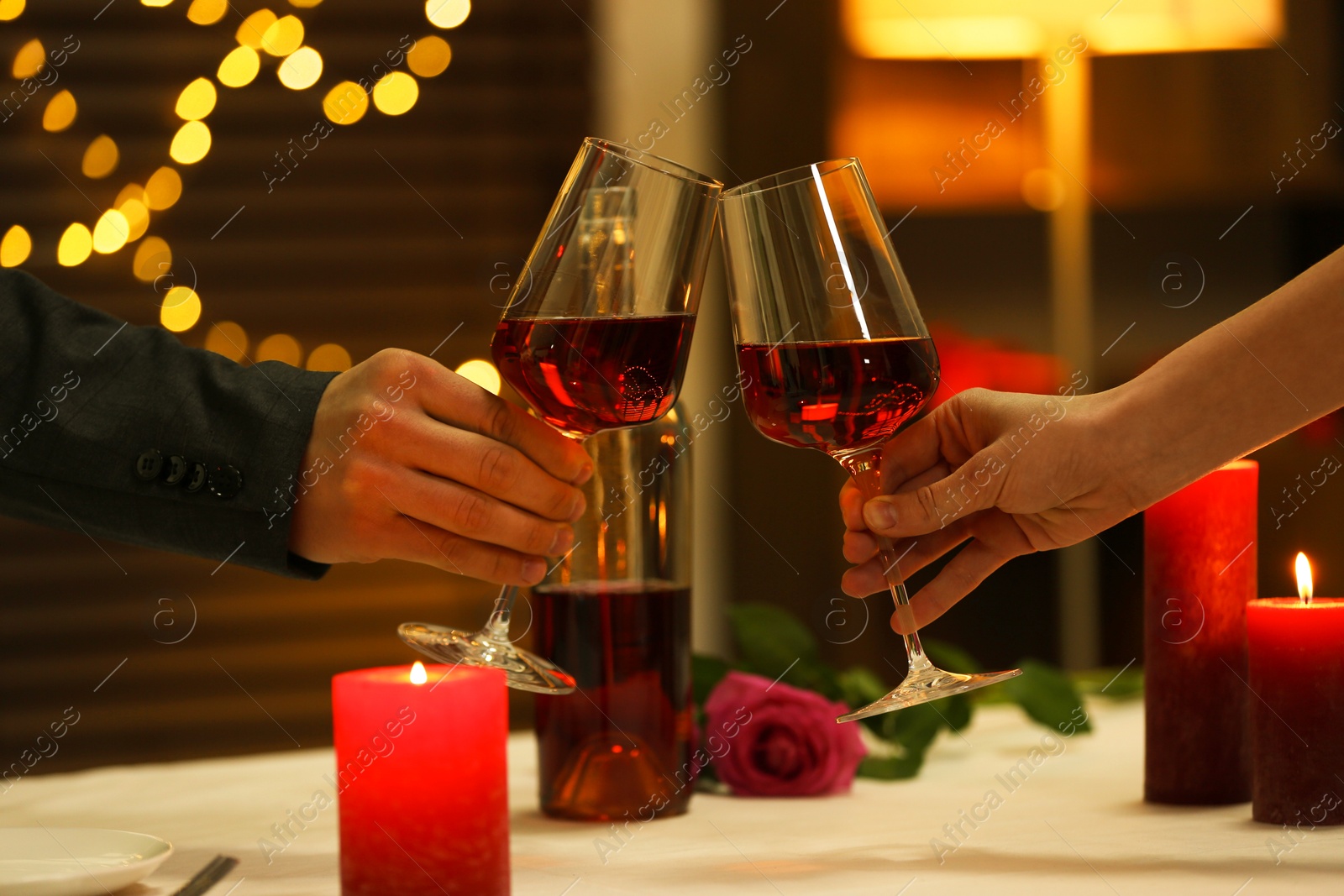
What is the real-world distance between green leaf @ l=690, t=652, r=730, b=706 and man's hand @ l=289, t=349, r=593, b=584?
0.25m

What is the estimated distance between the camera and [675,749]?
928mm

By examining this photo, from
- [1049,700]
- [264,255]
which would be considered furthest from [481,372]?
[1049,700]

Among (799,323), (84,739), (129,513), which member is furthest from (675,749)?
(84,739)

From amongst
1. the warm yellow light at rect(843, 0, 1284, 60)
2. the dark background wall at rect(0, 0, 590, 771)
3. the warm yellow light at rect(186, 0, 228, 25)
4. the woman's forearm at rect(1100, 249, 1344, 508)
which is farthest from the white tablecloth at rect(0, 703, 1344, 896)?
the warm yellow light at rect(843, 0, 1284, 60)

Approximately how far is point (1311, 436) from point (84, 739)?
2164 millimetres

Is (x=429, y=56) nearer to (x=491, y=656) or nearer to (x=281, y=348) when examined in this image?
(x=281, y=348)

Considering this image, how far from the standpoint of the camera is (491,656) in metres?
0.83

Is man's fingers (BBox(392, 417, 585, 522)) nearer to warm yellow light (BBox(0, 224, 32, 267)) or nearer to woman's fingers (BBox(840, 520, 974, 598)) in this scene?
woman's fingers (BBox(840, 520, 974, 598))

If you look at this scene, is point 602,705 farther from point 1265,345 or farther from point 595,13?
point 595,13

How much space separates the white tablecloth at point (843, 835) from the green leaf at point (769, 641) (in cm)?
13

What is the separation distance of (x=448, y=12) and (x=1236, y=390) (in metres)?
1.76

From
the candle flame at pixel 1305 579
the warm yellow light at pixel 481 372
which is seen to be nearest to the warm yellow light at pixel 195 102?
the warm yellow light at pixel 481 372

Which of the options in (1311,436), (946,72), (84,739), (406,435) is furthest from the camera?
(946,72)

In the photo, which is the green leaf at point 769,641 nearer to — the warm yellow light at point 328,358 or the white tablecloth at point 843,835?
the white tablecloth at point 843,835
